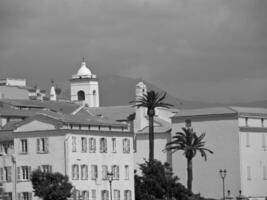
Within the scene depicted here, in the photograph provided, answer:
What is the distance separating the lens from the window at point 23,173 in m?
114

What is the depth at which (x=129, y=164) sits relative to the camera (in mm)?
120812

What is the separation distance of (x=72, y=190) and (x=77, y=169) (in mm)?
3571

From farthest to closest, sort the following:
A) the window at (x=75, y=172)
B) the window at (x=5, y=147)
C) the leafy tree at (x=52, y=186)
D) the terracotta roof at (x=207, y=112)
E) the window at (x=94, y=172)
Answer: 1. the terracotta roof at (x=207, y=112)
2. the window at (x=5, y=147)
3. the window at (x=94, y=172)
4. the window at (x=75, y=172)
5. the leafy tree at (x=52, y=186)

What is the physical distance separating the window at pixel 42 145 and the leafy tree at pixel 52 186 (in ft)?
22.4

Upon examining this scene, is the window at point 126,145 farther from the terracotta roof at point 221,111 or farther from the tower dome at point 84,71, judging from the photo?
the tower dome at point 84,71

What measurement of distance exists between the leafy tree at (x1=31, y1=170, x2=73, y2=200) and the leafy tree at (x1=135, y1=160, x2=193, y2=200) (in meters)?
16.8

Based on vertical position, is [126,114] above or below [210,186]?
above

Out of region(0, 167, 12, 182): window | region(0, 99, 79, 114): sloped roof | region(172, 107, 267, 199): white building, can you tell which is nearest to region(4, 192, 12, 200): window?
region(0, 167, 12, 182): window

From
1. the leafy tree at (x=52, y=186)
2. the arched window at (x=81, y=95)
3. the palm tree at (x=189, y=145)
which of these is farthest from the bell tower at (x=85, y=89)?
the leafy tree at (x=52, y=186)

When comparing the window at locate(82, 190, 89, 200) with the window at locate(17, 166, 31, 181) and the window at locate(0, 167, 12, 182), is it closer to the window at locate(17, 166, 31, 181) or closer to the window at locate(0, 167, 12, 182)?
the window at locate(17, 166, 31, 181)

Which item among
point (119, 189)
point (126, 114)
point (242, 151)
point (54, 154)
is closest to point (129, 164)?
point (119, 189)

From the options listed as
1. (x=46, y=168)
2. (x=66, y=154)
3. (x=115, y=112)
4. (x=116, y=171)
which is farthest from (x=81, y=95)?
(x=66, y=154)

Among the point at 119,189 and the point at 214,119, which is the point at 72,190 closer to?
the point at 119,189

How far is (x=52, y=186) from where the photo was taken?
104 metres
